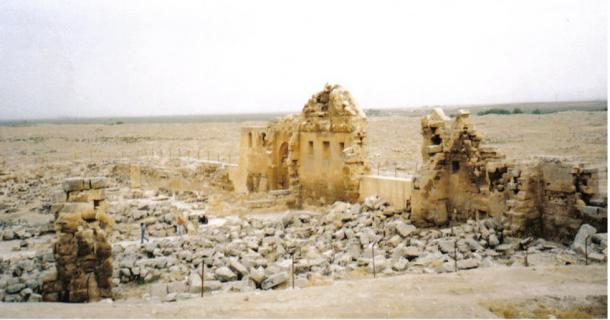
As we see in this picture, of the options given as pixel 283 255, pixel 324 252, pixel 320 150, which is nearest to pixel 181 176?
pixel 320 150

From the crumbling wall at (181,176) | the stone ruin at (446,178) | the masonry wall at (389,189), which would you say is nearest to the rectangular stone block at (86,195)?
the stone ruin at (446,178)

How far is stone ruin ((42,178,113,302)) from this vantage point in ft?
37.3

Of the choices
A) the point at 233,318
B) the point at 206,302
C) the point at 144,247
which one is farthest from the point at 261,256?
the point at 233,318

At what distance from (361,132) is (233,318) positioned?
48.1ft

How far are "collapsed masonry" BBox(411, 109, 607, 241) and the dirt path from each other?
3691 millimetres

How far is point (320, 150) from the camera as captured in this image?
75.7 feet

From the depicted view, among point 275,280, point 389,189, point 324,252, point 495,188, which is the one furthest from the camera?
point 389,189

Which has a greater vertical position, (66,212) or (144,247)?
(66,212)

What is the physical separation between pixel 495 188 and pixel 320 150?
9.10 metres

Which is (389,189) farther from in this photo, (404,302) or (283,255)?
(404,302)

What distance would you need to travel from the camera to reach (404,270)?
482 inches

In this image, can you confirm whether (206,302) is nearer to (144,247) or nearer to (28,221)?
(144,247)

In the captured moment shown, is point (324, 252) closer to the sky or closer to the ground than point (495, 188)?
closer to the ground

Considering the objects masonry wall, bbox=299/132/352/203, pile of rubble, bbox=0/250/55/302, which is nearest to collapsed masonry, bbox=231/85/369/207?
masonry wall, bbox=299/132/352/203
